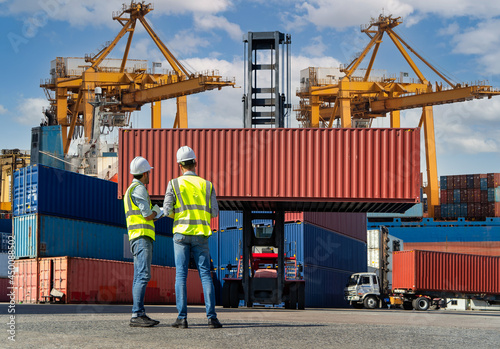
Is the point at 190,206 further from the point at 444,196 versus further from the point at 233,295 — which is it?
the point at 444,196

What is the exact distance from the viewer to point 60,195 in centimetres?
2319

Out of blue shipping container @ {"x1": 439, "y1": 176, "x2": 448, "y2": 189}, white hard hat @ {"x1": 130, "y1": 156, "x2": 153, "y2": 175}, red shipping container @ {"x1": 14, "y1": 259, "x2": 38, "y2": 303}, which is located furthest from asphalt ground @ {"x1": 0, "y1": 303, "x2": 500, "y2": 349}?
blue shipping container @ {"x1": 439, "y1": 176, "x2": 448, "y2": 189}

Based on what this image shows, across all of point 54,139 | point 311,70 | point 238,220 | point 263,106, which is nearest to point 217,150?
point 263,106

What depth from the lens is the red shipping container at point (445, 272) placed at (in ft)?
93.8

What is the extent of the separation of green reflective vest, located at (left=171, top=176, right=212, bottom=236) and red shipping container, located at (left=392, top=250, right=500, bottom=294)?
Answer: 74.5 ft

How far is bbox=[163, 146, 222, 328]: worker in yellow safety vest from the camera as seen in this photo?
22.7ft

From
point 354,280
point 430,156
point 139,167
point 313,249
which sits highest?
point 430,156

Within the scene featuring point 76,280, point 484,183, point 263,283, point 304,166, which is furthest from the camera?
point 484,183

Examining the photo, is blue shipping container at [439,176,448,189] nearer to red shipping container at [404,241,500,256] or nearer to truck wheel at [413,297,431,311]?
red shipping container at [404,241,500,256]

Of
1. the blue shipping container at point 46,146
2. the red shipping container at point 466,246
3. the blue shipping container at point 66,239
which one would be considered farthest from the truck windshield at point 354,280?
the red shipping container at point 466,246

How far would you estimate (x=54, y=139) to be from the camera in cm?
3509

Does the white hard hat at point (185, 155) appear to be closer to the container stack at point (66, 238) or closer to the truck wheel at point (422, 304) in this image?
the container stack at point (66, 238)

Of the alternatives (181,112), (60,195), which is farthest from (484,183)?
(60,195)

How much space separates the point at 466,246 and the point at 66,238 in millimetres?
38418
